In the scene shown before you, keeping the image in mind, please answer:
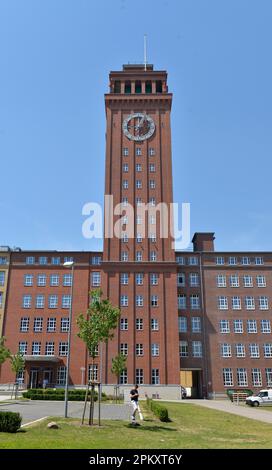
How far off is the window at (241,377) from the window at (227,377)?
3.58 feet

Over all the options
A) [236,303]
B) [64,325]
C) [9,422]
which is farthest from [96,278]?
[9,422]

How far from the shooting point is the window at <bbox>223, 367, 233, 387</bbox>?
5738 centimetres

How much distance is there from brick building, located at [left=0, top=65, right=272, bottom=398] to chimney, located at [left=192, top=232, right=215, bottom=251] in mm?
166

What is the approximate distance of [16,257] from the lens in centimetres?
6431

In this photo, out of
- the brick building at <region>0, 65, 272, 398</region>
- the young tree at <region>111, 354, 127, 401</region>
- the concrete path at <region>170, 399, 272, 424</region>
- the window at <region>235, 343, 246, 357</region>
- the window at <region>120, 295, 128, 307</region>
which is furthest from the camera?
the window at <region>235, 343, 246, 357</region>

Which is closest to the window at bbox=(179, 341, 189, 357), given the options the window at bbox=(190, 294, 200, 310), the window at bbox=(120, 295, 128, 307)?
the window at bbox=(190, 294, 200, 310)

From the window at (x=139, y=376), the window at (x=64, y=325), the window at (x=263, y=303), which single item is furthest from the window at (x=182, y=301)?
the window at (x=64, y=325)

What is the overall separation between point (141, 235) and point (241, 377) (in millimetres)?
25311

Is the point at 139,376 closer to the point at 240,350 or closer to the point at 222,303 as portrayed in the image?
the point at 240,350

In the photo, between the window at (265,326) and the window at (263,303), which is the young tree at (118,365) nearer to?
the window at (265,326)

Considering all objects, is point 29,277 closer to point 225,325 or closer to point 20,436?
point 225,325

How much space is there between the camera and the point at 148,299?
59.2m

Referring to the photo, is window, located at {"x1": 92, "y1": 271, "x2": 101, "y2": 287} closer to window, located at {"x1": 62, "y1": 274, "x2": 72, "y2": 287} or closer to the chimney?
window, located at {"x1": 62, "y1": 274, "x2": 72, "y2": 287}

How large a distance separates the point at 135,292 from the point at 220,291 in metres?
13.4
